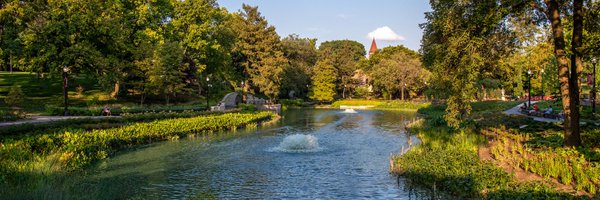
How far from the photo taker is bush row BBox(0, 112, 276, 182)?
16736mm

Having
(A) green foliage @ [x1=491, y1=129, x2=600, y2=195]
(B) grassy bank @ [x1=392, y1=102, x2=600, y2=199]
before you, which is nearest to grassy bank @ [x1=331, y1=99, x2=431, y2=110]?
(B) grassy bank @ [x1=392, y1=102, x2=600, y2=199]

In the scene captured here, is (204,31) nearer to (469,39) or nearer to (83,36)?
(83,36)

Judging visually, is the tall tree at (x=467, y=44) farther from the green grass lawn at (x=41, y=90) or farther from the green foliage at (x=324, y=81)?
the green foliage at (x=324, y=81)

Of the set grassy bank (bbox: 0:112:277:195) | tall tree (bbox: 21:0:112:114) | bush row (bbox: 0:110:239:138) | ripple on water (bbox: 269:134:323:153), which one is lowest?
ripple on water (bbox: 269:134:323:153)

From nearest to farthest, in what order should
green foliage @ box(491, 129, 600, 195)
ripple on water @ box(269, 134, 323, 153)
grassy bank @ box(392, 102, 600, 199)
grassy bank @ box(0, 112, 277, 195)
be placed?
1. grassy bank @ box(392, 102, 600, 199)
2. green foliage @ box(491, 129, 600, 195)
3. grassy bank @ box(0, 112, 277, 195)
4. ripple on water @ box(269, 134, 323, 153)

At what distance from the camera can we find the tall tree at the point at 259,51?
77562mm

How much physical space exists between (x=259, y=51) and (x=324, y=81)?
19012mm

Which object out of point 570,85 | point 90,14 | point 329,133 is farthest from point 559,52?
point 90,14

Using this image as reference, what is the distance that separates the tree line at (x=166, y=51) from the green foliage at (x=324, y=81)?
0.21m

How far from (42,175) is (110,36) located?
116 feet

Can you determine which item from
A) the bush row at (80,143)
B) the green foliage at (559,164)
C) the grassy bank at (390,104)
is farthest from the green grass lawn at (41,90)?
the grassy bank at (390,104)

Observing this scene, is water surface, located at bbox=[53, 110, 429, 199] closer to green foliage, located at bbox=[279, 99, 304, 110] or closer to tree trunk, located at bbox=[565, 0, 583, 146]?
tree trunk, located at bbox=[565, 0, 583, 146]

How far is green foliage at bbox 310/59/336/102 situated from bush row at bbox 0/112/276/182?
55.7 meters

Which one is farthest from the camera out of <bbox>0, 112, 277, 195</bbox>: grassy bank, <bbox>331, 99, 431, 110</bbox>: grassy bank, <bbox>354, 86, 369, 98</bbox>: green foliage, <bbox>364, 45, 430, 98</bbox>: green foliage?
<bbox>354, 86, 369, 98</bbox>: green foliage
